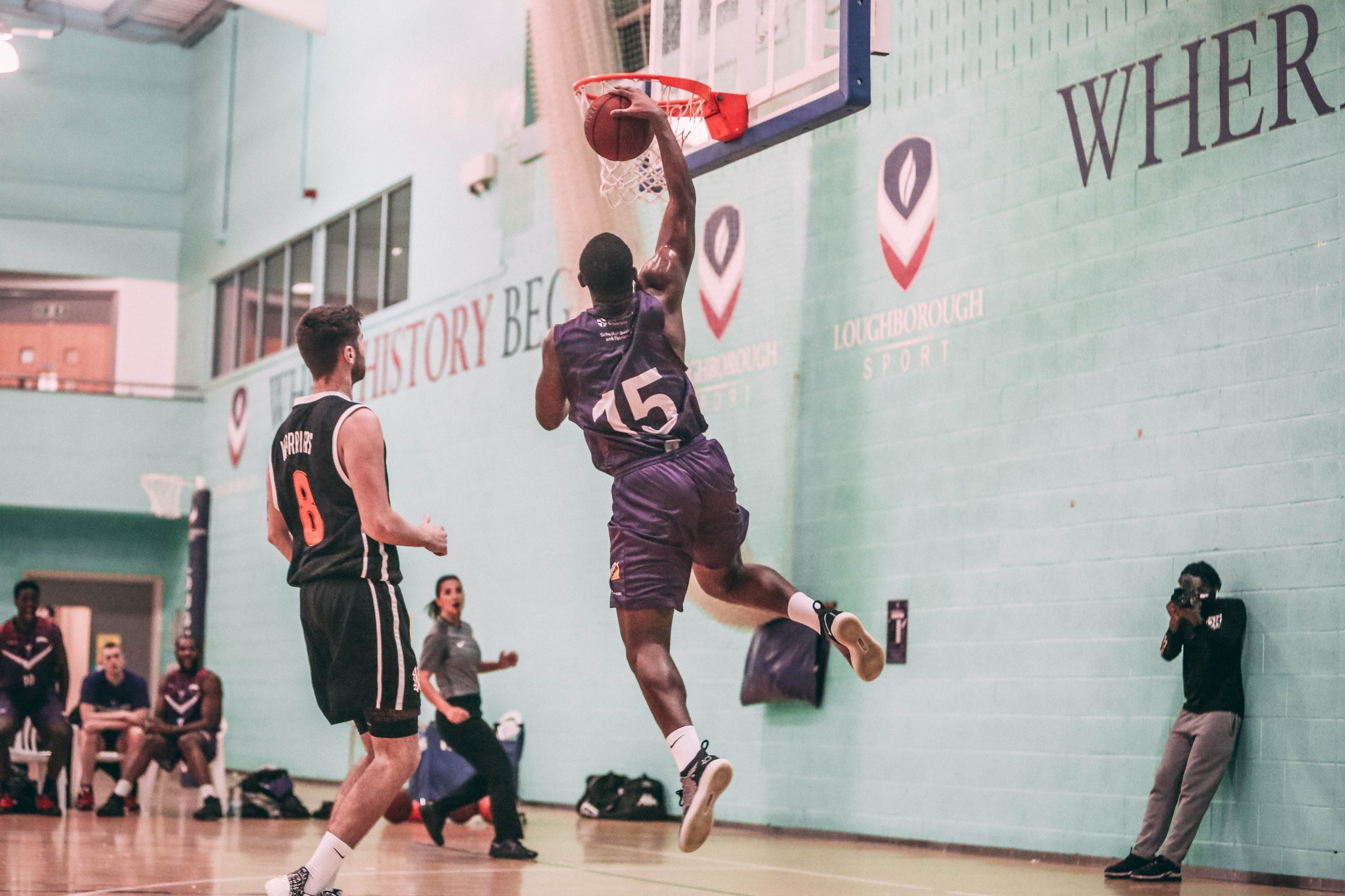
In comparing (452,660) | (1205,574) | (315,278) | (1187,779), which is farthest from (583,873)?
(315,278)

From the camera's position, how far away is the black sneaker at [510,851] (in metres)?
8.59

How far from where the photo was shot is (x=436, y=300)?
1600 cm

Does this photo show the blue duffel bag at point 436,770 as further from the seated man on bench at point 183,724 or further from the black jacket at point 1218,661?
the black jacket at point 1218,661

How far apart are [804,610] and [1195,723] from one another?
10.9 feet

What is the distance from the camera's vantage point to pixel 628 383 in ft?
18.0

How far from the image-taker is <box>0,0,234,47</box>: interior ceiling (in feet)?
74.5

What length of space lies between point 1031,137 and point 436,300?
8151mm

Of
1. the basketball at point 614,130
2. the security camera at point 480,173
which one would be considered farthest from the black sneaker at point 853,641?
the security camera at point 480,173

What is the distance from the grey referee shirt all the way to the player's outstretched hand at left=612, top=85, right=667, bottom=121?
428cm

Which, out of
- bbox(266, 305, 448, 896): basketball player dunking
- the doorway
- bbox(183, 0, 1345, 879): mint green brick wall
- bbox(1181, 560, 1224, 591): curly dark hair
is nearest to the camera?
bbox(266, 305, 448, 896): basketball player dunking

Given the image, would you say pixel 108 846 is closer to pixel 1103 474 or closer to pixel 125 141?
pixel 1103 474

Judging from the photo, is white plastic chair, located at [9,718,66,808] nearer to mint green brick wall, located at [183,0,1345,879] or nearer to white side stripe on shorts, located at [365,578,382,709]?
mint green brick wall, located at [183,0,1345,879]

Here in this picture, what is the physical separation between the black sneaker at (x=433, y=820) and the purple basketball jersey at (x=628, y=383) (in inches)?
176

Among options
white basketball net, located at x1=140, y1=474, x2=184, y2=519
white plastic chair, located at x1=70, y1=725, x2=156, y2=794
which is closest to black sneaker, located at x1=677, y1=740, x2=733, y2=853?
white plastic chair, located at x1=70, y1=725, x2=156, y2=794
